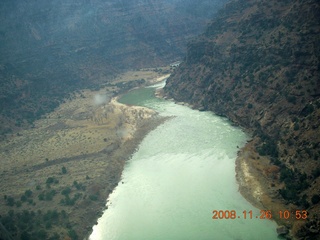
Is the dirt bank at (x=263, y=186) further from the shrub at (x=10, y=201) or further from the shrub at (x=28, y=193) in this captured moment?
the shrub at (x=10, y=201)

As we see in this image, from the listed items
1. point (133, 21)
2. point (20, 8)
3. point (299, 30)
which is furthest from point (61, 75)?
point (299, 30)

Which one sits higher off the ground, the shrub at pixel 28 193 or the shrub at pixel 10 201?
the shrub at pixel 10 201

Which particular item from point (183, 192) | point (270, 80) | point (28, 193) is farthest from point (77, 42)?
point (183, 192)

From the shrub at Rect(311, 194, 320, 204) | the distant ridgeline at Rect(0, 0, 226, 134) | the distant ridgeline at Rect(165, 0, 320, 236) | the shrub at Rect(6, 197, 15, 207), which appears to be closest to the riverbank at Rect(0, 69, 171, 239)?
the shrub at Rect(6, 197, 15, 207)

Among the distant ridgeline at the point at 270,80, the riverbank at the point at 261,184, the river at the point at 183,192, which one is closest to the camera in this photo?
the riverbank at the point at 261,184

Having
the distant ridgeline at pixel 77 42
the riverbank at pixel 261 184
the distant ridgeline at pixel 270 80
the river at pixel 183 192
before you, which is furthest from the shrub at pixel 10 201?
the distant ridgeline at pixel 77 42

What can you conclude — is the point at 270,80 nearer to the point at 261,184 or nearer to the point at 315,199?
the point at 261,184

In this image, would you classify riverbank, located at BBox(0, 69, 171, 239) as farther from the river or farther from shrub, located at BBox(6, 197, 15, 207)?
the river
